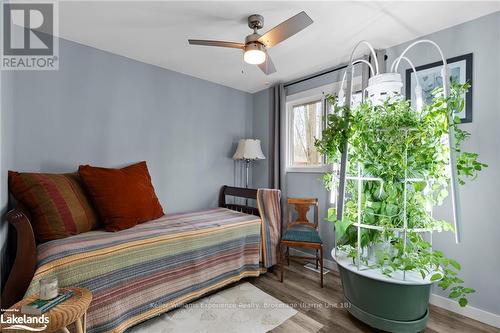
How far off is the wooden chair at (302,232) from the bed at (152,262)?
280 millimetres

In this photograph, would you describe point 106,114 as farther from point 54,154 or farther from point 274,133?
point 274,133

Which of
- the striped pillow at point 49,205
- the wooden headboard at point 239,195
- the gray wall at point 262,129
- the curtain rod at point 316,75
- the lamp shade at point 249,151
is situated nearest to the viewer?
the striped pillow at point 49,205

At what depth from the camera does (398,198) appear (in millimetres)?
1598

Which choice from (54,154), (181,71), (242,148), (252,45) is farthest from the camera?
(242,148)

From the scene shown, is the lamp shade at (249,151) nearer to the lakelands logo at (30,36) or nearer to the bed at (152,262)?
the bed at (152,262)

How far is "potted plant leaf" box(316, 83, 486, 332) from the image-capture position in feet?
4.92

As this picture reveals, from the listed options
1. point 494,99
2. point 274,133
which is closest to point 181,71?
point 274,133

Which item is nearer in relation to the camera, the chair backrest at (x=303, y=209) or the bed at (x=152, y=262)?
the bed at (x=152, y=262)

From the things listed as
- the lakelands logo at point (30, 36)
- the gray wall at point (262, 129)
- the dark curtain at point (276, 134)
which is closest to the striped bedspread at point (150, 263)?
the dark curtain at point (276, 134)

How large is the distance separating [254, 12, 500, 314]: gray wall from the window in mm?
1407

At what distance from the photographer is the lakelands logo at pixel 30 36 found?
1.81 metres

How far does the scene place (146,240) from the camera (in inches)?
71.4

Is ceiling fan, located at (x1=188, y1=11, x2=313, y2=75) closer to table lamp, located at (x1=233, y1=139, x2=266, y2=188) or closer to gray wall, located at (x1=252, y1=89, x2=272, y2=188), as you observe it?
table lamp, located at (x1=233, y1=139, x2=266, y2=188)

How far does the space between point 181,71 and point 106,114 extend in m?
1.06
